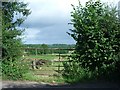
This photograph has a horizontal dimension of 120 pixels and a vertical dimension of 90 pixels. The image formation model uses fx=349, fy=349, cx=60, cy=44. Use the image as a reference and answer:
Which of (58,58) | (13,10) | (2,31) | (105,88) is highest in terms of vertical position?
(13,10)

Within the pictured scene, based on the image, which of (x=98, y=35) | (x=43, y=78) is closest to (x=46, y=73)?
(x=43, y=78)

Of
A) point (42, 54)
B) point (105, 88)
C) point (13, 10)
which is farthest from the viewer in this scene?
point (42, 54)

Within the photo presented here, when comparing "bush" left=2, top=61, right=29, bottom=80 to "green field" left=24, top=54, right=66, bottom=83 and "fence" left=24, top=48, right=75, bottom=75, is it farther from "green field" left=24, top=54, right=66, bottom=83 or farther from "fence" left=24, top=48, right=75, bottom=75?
"fence" left=24, top=48, right=75, bottom=75

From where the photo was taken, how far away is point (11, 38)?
1547 cm

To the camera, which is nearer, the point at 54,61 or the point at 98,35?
the point at 98,35

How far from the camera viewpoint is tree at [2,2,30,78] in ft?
49.5

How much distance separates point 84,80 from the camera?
46.5 feet

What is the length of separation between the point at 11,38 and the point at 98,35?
13.2 feet

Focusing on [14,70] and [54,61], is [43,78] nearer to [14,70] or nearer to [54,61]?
[14,70]

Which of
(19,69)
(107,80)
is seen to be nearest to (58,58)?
(19,69)

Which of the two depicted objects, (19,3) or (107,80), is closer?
(107,80)

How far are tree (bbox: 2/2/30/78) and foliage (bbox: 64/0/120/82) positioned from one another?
2799mm

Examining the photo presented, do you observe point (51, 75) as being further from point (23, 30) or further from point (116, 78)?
point (116, 78)

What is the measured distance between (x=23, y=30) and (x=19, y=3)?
1.30 meters
